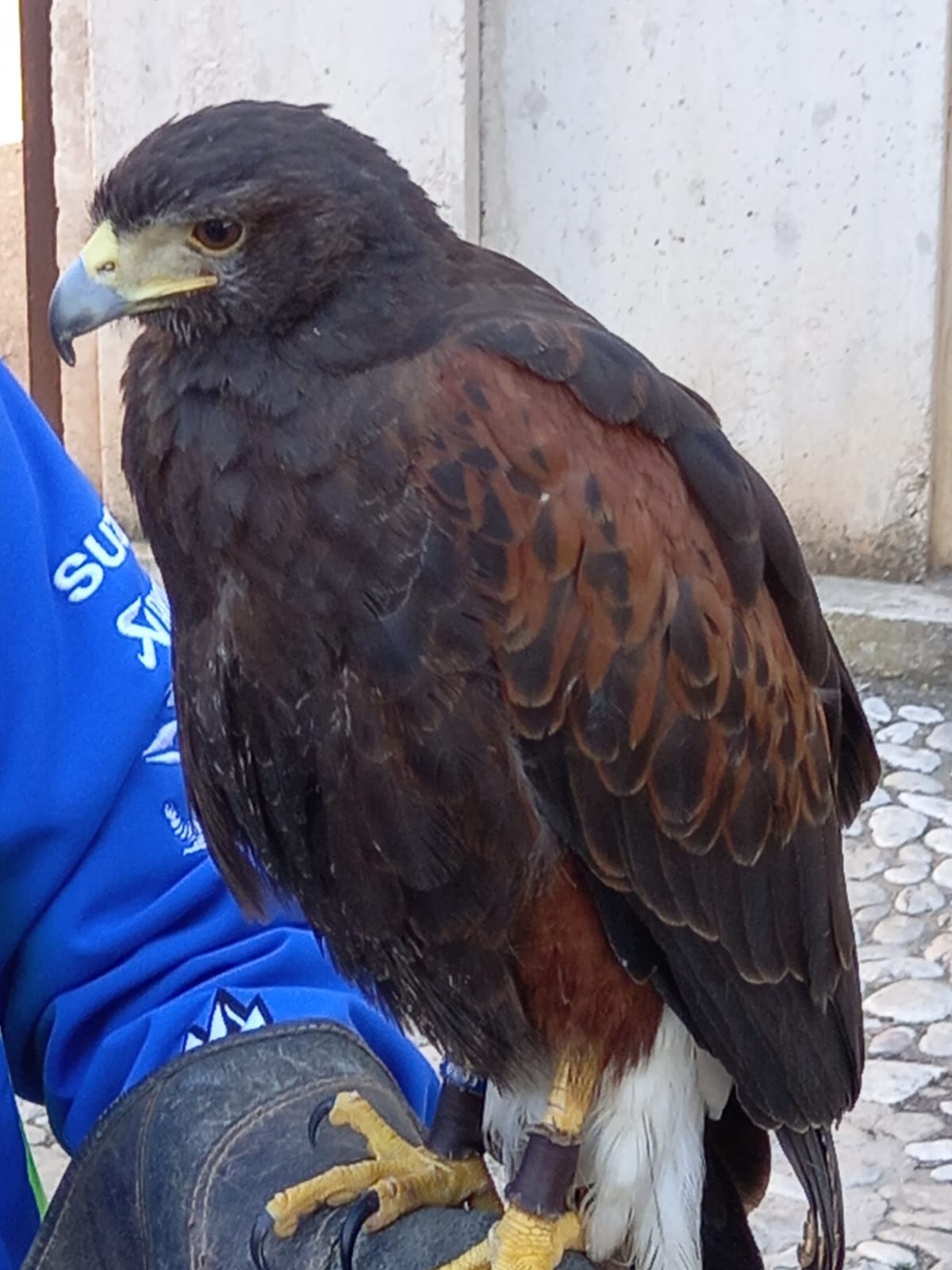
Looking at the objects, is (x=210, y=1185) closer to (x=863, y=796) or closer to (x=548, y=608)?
(x=548, y=608)

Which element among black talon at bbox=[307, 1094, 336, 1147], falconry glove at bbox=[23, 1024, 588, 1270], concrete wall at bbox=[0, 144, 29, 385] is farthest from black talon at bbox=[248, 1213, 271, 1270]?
concrete wall at bbox=[0, 144, 29, 385]

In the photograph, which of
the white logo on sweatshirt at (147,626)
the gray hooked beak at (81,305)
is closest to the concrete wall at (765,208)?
the white logo on sweatshirt at (147,626)

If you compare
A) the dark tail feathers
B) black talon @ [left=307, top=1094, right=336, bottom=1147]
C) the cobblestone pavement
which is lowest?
the cobblestone pavement

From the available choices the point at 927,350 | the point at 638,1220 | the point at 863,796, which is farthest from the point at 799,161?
the point at 638,1220

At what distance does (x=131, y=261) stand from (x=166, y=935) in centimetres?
70

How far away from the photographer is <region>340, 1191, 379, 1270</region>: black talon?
6.23ft

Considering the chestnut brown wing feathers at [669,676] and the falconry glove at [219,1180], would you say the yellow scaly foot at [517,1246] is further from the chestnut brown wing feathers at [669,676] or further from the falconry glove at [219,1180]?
the chestnut brown wing feathers at [669,676]

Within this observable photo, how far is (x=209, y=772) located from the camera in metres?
1.85

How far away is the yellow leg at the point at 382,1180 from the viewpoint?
1914 mm

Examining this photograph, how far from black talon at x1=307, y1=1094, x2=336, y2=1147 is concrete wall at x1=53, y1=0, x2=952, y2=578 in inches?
157

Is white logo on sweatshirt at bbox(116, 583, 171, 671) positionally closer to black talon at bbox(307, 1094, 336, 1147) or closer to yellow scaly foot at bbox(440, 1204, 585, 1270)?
black talon at bbox(307, 1094, 336, 1147)

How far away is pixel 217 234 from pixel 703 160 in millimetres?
4089

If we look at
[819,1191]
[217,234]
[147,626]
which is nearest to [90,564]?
[147,626]

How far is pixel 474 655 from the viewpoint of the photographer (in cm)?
172
